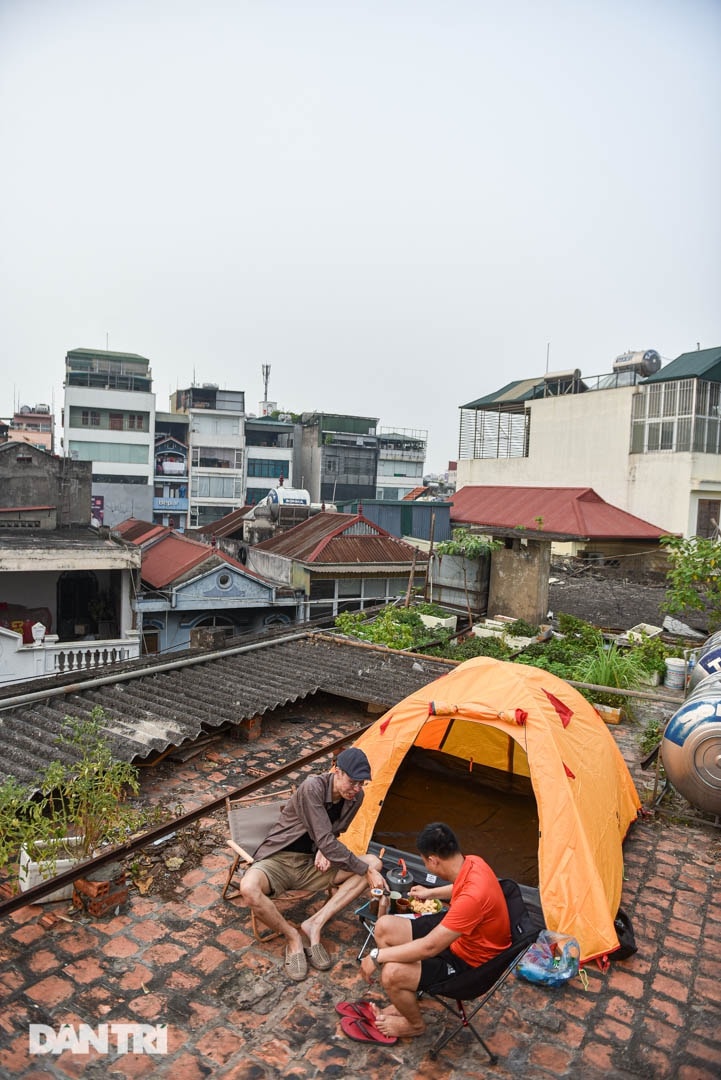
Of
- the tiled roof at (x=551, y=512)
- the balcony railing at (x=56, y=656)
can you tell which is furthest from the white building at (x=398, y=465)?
the balcony railing at (x=56, y=656)

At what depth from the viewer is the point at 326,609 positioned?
2009 cm

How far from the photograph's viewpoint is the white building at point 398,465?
51.0 m

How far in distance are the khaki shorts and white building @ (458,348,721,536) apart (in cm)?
2307

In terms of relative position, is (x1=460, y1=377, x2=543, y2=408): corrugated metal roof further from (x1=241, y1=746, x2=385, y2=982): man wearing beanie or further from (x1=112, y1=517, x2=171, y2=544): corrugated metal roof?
(x1=241, y1=746, x2=385, y2=982): man wearing beanie

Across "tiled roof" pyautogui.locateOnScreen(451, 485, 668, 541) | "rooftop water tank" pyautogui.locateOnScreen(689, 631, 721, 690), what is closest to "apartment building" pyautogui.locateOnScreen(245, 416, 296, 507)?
"tiled roof" pyautogui.locateOnScreen(451, 485, 668, 541)

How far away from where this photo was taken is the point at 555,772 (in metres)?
4.53

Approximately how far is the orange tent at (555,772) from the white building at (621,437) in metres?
21.0

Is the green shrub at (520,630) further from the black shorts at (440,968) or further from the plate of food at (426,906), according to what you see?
the black shorts at (440,968)

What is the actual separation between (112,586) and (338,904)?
1723cm

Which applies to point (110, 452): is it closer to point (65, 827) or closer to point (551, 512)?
point (551, 512)

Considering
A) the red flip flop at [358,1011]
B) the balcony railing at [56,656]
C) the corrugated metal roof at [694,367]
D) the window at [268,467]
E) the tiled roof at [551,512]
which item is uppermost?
the corrugated metal roof at [694,367]

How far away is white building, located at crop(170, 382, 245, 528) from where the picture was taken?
42344mm

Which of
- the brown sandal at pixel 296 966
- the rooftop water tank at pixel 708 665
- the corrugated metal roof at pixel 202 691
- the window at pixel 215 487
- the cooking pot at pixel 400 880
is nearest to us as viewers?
the brown sandal at pixel 296 966

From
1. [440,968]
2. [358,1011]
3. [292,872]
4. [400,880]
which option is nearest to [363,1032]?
[358,1011]
